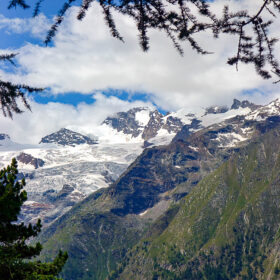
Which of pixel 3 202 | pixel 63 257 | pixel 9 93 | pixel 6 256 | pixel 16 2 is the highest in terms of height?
pixel 16 2

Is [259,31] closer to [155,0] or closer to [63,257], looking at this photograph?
[155,0]

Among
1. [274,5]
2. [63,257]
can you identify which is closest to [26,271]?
[63,257]

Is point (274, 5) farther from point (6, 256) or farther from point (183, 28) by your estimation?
point (6, 256)

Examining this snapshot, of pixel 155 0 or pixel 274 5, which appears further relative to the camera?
pixel 155 0

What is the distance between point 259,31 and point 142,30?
2.87m

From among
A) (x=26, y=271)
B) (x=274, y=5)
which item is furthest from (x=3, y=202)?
(x=274, y=5)

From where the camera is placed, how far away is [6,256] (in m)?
21.1

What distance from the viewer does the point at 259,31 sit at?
8.95 m

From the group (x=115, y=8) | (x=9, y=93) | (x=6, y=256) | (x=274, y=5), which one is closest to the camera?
(x=274, y=5)

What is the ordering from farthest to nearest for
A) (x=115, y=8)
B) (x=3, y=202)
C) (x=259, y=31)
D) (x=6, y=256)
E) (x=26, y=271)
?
(x=3, y=202), (x=26, y=271), (x=6, y=256), (x=259, y=31), (x=115, y=8)

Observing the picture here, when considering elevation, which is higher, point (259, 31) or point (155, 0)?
point (155, 0)

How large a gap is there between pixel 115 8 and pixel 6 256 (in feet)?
57.4

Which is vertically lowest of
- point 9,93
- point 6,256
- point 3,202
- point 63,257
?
point 63,257

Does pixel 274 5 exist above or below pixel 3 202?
above
